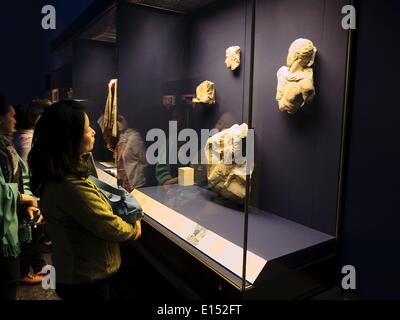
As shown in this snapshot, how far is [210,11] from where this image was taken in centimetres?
215

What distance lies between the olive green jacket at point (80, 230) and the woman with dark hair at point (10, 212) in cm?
36

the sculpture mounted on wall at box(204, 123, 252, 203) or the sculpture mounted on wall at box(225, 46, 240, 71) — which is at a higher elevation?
the sculpture mounted on wall at box(225, 46, 240, 71)

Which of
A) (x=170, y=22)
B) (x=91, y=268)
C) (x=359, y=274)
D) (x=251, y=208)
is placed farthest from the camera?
(x=170, y=22)

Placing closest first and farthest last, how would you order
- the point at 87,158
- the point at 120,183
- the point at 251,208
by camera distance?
the point at 87,158, the point at 251,208, the point at 120,183

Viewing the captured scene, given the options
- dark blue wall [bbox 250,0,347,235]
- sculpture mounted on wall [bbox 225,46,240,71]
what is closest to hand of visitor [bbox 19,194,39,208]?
dark blue wall [bbox 250,0,347,235]

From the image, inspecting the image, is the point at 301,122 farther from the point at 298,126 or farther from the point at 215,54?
the point at 215,54

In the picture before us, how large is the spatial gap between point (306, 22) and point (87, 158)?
1553mm

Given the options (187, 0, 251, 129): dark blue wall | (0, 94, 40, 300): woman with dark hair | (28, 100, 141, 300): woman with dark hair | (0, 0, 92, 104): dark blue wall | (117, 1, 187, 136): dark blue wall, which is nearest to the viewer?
(28, 100, 141, 300): woman with dark hair

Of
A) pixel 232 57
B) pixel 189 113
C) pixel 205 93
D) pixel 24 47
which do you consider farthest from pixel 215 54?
pixel 24 47

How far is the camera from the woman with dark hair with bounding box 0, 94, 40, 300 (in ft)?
4.92

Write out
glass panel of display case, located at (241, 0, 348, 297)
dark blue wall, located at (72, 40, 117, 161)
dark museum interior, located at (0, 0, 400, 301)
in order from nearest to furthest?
dark museum interior, located at (0, 0, 400, 301), glass panel of display case, located at (241, 0, 348, 297), dark blue wall, located at (72, 40, 117, 161)

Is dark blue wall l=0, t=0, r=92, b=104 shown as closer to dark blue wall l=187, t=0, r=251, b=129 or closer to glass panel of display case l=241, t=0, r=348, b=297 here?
dark blue wall l=187, t=0, r=251, b=129

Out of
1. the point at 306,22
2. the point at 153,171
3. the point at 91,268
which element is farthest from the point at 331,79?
the point at 91,268

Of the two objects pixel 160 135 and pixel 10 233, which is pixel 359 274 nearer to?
pixel 160 135
